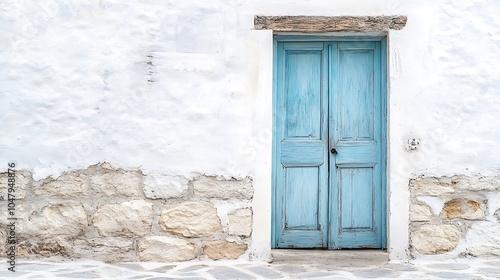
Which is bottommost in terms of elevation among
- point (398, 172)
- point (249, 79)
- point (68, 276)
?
point (68, 276)

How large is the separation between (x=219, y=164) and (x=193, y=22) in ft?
3.51

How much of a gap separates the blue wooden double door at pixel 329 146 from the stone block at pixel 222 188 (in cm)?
27

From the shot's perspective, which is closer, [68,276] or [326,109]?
[68,276]

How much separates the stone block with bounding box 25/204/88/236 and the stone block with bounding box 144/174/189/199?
20.2 inches

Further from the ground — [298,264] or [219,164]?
[219,164]

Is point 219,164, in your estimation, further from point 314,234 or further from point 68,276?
point 68,276

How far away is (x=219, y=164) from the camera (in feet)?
14.9

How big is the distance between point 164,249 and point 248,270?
65cm

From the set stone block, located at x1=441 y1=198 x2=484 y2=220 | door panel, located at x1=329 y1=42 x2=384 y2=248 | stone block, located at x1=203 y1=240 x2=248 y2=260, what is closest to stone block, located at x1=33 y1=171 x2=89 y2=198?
stone block, located at x1=203 y1=240 x2=248 y2=260

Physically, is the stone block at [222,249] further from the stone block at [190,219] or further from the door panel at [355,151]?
the door panel at [355,151]

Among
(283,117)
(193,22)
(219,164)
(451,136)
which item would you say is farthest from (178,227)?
(451,136)

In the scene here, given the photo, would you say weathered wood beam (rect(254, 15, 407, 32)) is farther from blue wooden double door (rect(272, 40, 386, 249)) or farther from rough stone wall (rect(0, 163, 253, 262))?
rough stone wall (rect(0, 163, 253, 262))

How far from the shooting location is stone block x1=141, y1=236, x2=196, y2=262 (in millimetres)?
4520

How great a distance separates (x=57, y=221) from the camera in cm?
454
